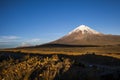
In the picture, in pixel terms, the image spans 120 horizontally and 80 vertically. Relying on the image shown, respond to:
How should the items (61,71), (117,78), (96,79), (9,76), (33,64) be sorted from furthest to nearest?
(117,78) → (61,71) → (96,79) → (33,64) → (9,76)

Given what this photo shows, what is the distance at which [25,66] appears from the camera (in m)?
9.59

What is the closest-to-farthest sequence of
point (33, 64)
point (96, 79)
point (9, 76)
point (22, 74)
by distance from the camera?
1. point (9, 76)
2. point (22, 74)
3. point (33, 64)
4. point (96, 79)

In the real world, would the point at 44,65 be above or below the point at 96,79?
above

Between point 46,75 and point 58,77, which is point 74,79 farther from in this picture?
point 46,75

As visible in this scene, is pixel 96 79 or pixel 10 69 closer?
pixel 10 69

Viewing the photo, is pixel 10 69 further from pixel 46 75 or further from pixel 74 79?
pixel 74 79

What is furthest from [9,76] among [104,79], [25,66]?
[104,79]

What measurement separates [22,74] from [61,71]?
325cm

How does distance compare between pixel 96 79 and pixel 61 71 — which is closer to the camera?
pixel 96 79

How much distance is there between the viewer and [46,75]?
29.1 ft

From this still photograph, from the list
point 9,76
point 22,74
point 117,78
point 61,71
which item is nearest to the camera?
point 9,76

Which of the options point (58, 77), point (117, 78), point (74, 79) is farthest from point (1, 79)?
point (117, 78)

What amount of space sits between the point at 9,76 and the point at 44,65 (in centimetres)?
254

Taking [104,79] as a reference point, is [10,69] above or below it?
above
